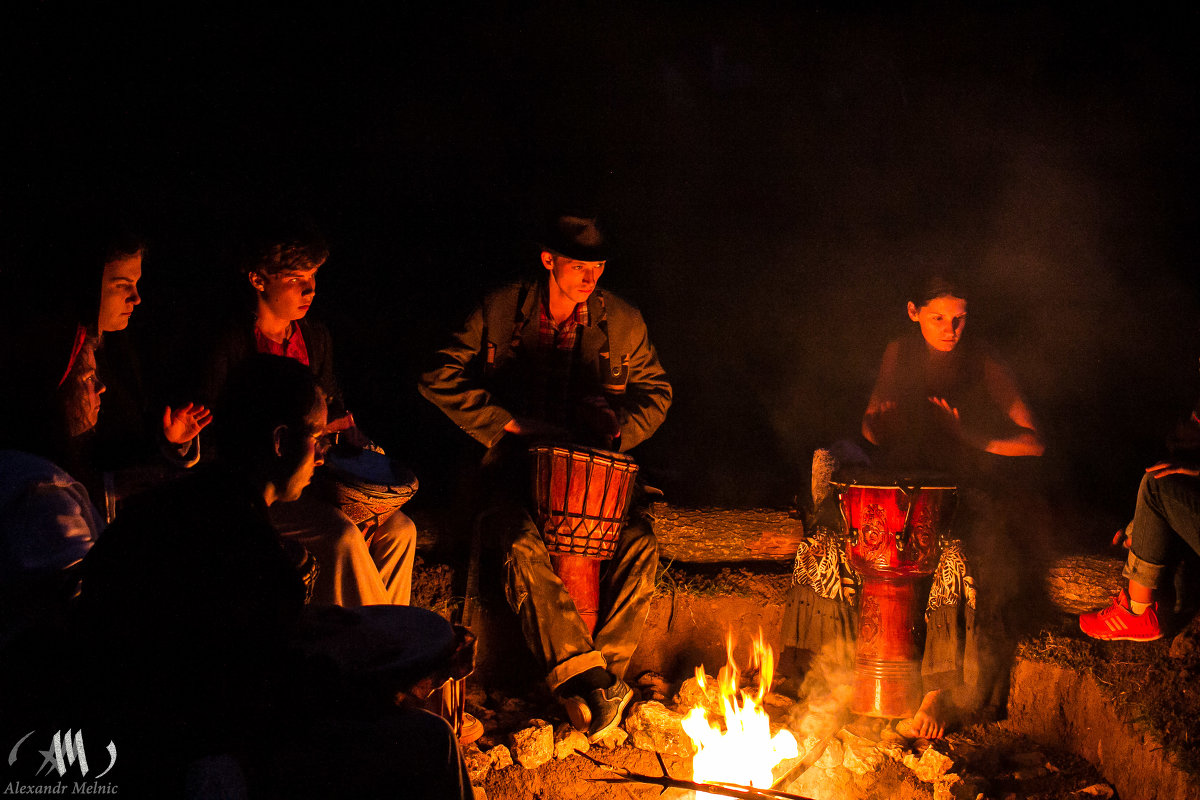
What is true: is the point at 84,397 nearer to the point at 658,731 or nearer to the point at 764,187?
the point at 658,731

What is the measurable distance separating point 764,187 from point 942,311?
116 inches

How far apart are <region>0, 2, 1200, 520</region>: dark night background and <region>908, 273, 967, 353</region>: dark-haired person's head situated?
5.90 feet

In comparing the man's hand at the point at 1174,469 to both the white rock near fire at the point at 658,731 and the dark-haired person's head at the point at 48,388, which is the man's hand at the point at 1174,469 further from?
the dark-haired person's head at the point at 48,388

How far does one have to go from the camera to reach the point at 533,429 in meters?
4.56

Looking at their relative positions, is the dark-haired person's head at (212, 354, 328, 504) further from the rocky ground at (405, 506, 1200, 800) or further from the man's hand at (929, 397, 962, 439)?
the man's hand at (929, 397, 962, 439)

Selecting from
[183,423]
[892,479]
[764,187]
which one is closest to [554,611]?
[892,479]

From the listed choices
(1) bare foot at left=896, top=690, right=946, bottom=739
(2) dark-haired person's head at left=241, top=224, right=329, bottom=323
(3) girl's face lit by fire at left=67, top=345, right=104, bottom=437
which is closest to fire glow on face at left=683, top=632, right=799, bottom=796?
(1) bare foot at left=896, top=690, right=946, bottom=739

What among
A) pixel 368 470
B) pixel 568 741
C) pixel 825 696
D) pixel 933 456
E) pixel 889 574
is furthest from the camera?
pixel 933 456

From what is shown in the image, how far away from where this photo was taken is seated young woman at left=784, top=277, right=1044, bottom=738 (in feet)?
14.2

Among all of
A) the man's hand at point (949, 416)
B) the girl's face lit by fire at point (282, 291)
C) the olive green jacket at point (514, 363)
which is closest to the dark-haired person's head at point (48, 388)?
the girl's face lit by fire at point (282, 291)

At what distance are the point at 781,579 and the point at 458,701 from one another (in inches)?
94.2

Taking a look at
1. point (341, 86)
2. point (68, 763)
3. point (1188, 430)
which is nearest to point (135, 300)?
point (68, 763)

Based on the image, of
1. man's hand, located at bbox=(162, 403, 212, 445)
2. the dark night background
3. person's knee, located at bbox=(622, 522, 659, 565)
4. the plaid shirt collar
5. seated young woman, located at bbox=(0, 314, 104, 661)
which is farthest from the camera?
the dark night background

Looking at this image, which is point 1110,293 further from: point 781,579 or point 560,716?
point 560,716
